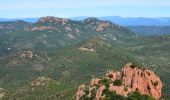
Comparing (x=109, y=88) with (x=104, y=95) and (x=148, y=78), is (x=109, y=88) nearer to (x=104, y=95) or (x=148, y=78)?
(x=104, y=95)

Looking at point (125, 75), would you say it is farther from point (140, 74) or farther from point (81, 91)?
point (81, 91)

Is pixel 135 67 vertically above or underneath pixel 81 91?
above

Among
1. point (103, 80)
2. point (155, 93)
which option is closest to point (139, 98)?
point (155, 93)

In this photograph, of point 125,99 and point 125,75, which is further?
point 125,75

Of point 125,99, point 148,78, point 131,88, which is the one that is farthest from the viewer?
point 148,78

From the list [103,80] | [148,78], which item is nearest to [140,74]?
[148,78]

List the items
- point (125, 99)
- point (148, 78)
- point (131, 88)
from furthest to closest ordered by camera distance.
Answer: point (148, 78) → point (131, 88) → point (125, 99)
